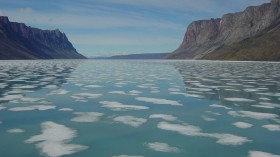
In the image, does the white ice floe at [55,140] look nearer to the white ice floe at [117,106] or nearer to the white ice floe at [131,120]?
the white ice floe at [131,120]

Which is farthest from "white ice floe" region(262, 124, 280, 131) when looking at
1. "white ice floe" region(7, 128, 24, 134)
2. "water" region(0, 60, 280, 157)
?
"white ice floe" region(7, 128, 24, 134)

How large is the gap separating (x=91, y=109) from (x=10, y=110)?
11.6 feet

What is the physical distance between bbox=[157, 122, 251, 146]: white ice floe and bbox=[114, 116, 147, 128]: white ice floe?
760 millimetres

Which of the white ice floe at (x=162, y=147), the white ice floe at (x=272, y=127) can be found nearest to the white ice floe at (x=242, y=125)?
the white ice floe at (x=272, y=127)

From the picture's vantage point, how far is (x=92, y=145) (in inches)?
361

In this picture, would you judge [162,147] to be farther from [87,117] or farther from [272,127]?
[87,117]

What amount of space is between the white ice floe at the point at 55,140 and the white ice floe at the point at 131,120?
2185 mm

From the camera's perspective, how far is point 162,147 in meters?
8.97

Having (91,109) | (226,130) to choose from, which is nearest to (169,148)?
(226,130)

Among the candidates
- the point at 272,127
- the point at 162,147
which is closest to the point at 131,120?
the point at 162,147

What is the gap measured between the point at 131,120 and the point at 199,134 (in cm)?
308

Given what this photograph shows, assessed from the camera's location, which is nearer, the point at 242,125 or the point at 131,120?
the point at 242,125

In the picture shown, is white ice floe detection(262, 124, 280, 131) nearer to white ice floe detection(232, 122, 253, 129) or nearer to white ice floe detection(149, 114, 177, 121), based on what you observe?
white ice floe detection(232, 122, 253, 129)

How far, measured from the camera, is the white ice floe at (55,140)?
27.5 ft
